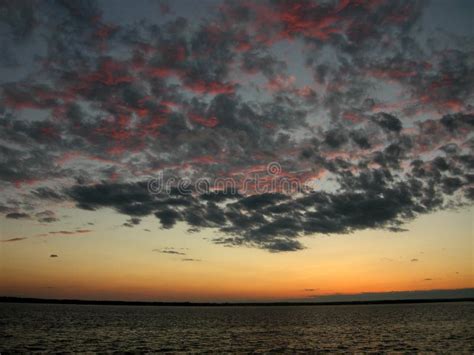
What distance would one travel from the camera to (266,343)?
68.1 meters

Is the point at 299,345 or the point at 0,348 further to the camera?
the point at 299,345

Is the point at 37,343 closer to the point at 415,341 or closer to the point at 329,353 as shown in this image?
the point at 329,353

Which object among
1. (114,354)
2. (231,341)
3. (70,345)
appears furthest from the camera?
(231,341)

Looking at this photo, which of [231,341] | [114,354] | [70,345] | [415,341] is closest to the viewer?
[114,354]

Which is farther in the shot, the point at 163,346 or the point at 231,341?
the point at 231,341

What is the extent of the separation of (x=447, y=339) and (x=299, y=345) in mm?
27187

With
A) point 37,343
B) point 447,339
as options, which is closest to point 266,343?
point 447,339

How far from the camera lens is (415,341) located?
67.2 metres

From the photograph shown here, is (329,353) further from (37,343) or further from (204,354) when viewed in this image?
(37,343)

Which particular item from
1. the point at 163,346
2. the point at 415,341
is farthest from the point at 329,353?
the point at 163,346

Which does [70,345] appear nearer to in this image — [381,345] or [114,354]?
[114,354]

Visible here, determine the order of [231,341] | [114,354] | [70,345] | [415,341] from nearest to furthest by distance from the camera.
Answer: [114,354]
[70,345]
[415,341]
[231,341]

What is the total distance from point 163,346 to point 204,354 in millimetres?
11275

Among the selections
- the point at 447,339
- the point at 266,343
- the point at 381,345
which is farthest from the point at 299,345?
the point at 447,339
